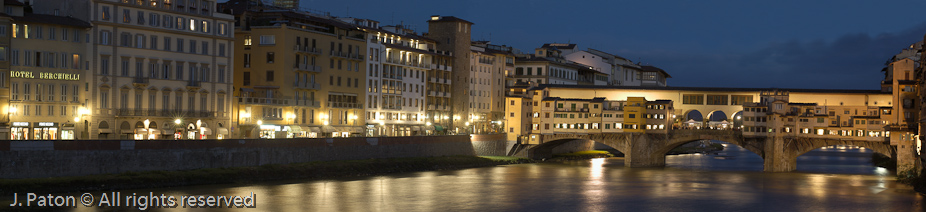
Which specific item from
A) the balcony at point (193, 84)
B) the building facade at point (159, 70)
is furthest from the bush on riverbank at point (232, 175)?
the balcony at point (193, 84)

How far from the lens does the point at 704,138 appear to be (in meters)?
92.5

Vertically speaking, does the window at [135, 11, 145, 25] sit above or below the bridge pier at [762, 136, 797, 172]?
above

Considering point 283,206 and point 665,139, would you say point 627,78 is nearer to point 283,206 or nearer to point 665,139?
point 665,139

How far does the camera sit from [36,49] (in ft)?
208

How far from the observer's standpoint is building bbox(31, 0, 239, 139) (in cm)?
6675

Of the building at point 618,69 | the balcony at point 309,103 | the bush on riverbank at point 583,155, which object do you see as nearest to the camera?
the balcony at point 309,103

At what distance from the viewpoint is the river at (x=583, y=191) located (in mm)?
55562

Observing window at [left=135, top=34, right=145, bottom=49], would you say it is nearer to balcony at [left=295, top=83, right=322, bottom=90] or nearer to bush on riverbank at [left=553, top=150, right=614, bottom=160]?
balcony at [left=295, top=83, right=322, bottom=90]

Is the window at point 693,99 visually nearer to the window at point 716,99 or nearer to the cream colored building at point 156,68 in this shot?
the window at point 716,99

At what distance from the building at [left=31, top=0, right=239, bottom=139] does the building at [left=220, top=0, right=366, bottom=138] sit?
168 inches

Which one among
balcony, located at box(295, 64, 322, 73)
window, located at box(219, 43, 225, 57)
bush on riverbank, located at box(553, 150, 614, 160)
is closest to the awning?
balcony, located at box(295, 64, 322, 73)

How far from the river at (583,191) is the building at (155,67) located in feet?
36.1

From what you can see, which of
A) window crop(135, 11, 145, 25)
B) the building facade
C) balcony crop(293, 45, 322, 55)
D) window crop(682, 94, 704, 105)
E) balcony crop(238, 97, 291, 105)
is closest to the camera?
the building facade

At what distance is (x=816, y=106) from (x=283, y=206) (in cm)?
5219
